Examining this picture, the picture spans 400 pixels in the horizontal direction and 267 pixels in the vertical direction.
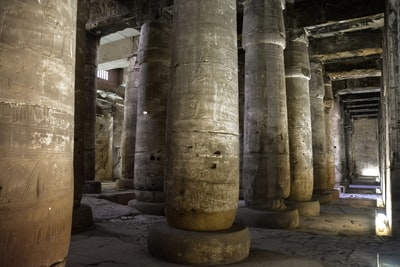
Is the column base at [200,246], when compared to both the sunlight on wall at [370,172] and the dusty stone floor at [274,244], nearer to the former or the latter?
the dusty stone floor at [274,244]

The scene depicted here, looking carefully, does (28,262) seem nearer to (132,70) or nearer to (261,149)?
(261,149)

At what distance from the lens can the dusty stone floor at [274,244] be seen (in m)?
4.45

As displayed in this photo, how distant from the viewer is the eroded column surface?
12250mm

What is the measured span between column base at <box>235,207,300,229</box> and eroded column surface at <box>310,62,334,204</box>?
17.8 ft

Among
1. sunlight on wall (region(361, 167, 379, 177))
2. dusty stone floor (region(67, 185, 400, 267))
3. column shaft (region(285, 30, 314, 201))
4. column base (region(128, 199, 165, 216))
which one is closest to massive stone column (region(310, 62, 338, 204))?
column shaft (region(285, 30, 314, 201))

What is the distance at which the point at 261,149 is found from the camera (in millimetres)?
7422

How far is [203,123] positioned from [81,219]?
3347 mm

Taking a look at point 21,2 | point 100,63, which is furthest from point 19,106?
point 100,63

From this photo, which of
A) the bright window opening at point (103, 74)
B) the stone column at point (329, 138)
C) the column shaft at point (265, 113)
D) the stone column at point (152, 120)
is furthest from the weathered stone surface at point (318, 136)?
the bright window opening at point (103, 74)

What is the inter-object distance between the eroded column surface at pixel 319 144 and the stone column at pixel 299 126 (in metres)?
2.67

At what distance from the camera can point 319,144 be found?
12312 millimetres

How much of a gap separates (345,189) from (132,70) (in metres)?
13.1

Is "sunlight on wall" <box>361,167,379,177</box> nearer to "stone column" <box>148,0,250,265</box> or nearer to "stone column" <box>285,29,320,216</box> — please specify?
"stone column" <box>285,29,320,216</box>

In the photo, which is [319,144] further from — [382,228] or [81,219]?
[81,219]
